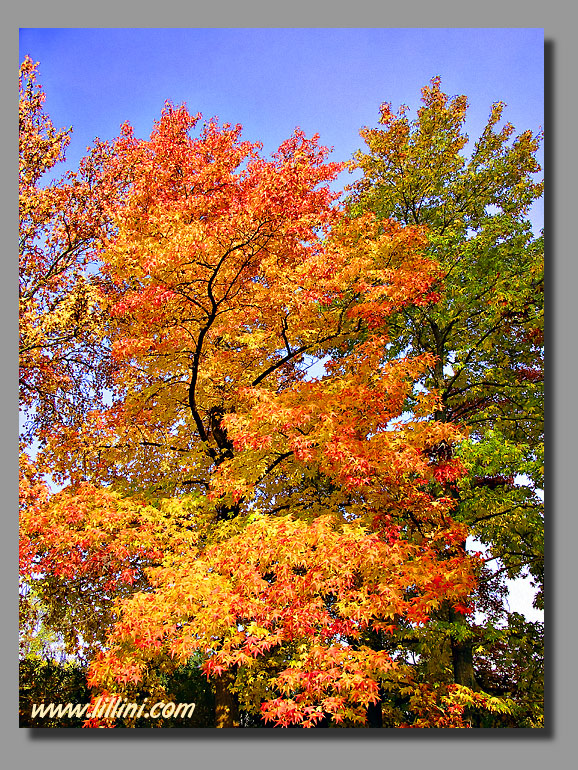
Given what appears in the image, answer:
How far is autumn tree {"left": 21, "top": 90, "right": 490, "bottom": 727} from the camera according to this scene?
442cm

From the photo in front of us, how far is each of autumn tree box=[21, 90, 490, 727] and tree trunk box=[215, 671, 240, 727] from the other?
0.03 meters

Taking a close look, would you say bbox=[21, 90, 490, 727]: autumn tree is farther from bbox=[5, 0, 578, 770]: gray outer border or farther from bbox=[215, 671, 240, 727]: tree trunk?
bbox=[5, 0, 578, 770]: gray outer border

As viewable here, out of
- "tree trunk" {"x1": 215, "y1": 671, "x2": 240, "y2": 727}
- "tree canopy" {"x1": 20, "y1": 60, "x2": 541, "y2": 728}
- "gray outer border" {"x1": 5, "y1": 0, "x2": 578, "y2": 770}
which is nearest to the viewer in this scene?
"gray outer border" {"x1": 5, "y1": 0, "x2": 578, "y2": 770}

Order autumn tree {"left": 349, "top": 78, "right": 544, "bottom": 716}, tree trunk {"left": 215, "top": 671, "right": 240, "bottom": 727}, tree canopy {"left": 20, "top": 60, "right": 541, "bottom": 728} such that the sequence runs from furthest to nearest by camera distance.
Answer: autumn tree {"left": 349, "top": 78, "right": 544, "bottom": 716}
tree trunk {"left": 215, "top": 671, "right": 240, "bottom": 727}
tree canopy {"left": 20, "top": 60, "right": 541, "bottom": 728}

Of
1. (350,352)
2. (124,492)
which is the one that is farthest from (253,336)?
(124,492)

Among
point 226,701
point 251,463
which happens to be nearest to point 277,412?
point 251,463

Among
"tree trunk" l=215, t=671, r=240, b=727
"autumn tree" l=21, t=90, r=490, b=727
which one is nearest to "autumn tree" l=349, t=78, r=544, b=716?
"autumn tree" l=21, t=90, r=490, b=727

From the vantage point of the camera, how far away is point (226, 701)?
5586mm

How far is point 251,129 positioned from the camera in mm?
6512

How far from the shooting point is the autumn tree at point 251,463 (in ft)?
14.5

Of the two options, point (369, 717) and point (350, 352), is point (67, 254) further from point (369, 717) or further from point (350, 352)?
point (369, 717)

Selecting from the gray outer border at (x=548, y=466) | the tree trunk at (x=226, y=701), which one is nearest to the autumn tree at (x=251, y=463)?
the tree trunk at (x=226, y=701)

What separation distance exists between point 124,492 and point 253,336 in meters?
2.23

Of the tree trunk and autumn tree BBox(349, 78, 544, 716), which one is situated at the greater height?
autumn tree BBox(349, 78, 544, 716)
